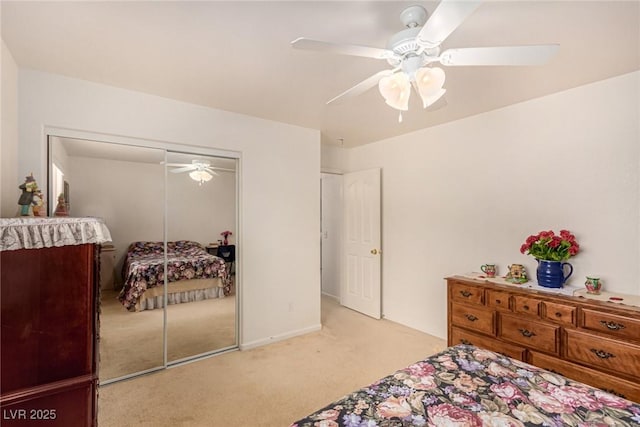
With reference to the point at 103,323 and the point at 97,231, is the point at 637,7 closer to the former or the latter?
the point at 97,231

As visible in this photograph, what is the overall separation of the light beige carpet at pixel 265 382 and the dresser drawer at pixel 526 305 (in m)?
1.07

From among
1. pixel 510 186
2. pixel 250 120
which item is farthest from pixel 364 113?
pixel 510 186

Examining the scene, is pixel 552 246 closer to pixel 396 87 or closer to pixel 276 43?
pixel 396 87

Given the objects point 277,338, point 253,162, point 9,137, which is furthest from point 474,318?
point 9,137

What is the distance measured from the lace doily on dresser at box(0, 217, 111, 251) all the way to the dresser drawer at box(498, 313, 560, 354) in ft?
9.72

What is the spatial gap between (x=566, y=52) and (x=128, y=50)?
9.60ft

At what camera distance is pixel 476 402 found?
4.15 feet

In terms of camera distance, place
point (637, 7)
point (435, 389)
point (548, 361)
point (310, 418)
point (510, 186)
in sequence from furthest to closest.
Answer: point (510, 186)
point (548, 361)
point (637, 7)
point (435, 389)
point (310, 418)

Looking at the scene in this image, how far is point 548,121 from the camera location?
2701 mm

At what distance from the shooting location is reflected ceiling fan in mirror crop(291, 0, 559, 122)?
131 cm

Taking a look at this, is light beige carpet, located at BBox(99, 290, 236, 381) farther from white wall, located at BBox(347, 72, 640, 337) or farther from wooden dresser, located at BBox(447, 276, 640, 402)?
wooden dresser, located at BBox(447, 276, 640, 402)

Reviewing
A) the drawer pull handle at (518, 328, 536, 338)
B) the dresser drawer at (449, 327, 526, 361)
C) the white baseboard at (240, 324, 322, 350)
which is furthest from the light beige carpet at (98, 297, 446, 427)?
the drawer pull handle at (518, 328, 536, 338)

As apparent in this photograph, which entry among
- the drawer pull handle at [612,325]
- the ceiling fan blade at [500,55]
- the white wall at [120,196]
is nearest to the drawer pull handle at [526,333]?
the drawer pull handle at [612,325]

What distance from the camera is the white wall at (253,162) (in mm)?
2321
